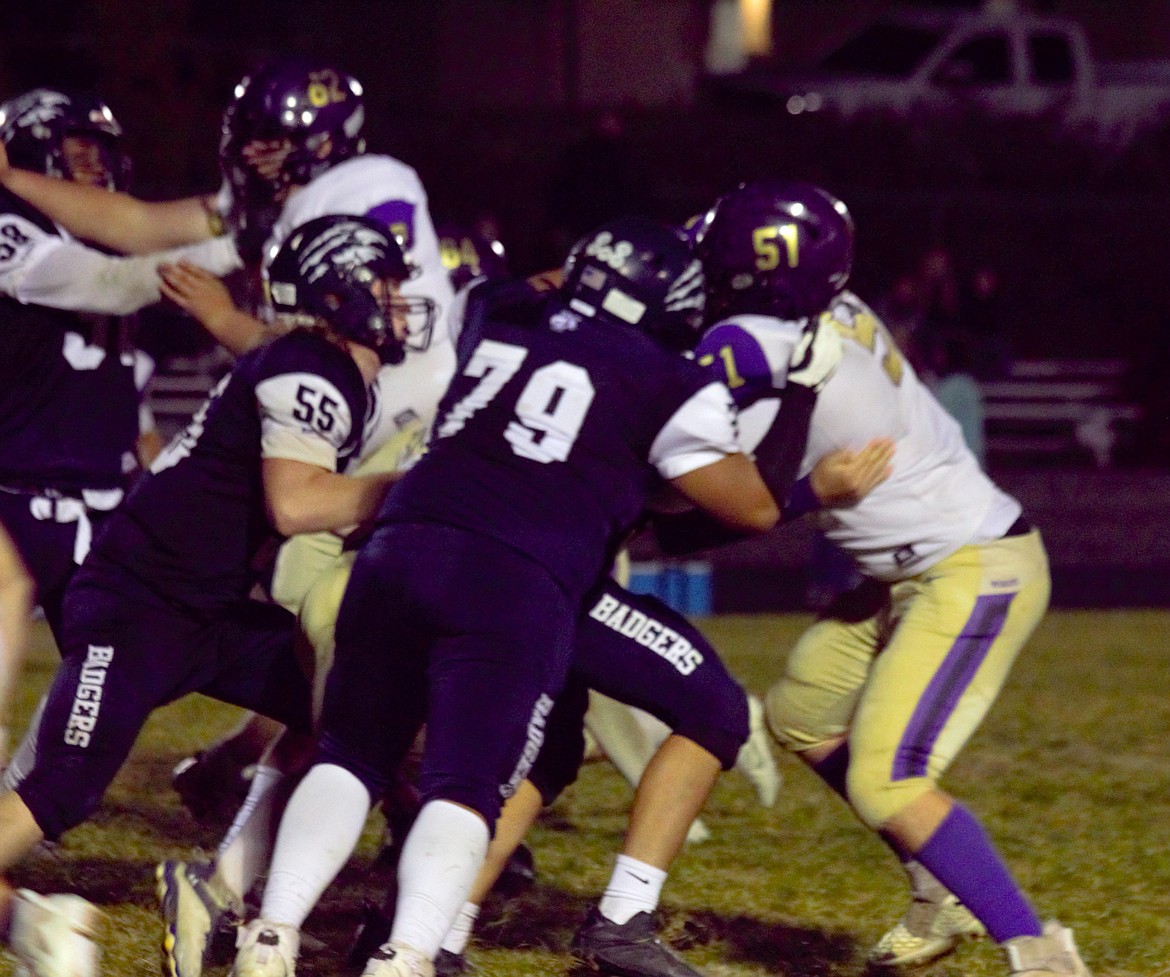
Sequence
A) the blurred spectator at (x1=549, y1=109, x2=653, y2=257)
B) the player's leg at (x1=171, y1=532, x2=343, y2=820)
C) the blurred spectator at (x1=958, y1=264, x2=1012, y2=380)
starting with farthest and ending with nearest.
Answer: the blurred spectator at (x1=549, y1=109, x2=653, y2=257) → the blurred spectator at (x1=958, y1=264, x2=1012, y2=380) → the player's leg at (x1=171, y1=532, x2=343, y2=820)

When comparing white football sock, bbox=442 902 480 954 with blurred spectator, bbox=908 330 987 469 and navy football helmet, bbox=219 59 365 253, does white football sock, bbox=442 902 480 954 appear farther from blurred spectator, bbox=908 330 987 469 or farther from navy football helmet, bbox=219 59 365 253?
blurred spectator, bbox=908 330 987 469

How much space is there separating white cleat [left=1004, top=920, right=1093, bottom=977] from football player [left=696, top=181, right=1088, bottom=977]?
5.5 inches

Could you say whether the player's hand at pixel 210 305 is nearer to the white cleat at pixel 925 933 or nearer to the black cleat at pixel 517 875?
the black cleat at pixel 517 875

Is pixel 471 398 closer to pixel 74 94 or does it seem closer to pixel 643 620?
pixel 643 620

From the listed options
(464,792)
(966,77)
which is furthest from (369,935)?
A: (966,77)

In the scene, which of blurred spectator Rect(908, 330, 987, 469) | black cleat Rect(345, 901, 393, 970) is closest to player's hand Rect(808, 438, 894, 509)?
black cleat Rect(345, 901, 393, 970)

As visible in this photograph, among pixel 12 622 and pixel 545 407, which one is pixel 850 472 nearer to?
pixel 545 407

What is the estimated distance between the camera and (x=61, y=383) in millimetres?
5469

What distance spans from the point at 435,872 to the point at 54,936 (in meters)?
0.75

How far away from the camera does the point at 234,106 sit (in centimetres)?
570

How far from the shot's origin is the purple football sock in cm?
441

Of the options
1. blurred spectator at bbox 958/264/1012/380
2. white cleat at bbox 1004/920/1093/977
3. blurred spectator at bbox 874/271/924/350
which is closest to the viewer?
white cleat at bbox 1004/920/1093/977

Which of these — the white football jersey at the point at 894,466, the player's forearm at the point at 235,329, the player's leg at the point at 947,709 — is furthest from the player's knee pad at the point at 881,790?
the player's forearm at the point at 235,329

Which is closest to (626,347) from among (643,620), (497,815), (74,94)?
(643,620)
